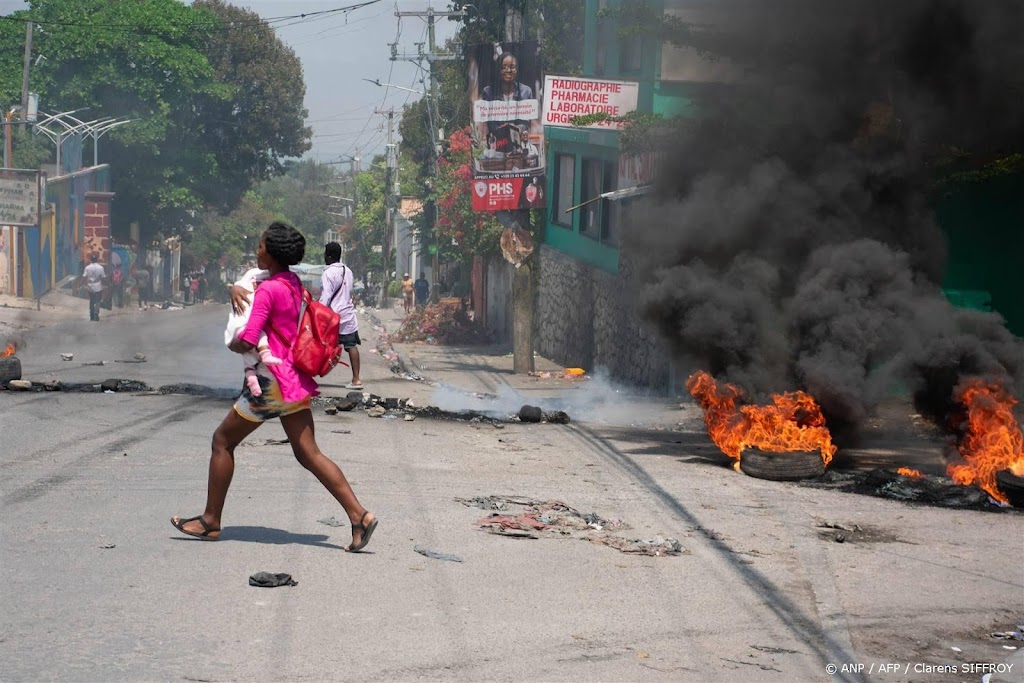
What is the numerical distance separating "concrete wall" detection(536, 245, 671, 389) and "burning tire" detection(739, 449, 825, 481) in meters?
7.28

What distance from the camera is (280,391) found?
19.3 ft

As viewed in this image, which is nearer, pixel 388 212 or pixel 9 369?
pixel 9 369

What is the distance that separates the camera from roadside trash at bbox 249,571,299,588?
5.60 metres

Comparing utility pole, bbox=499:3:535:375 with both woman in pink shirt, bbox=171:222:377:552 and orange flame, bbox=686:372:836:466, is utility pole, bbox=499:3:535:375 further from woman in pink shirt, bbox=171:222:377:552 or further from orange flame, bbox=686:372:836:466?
woman in pink shirt, bbox=171:222:377:552

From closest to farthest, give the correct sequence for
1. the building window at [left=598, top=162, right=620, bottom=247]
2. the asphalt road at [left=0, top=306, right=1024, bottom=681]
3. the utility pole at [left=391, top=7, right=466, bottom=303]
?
the asphalt road at [left=0, top=306, right=1024, bottom=681], the building window at [left=598, top=162, right=620, bottom=247], the utility pole at [left=391, top=7, right=466, bottom=303]

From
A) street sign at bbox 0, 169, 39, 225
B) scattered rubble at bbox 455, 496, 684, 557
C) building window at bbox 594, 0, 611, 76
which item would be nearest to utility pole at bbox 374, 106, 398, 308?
street sign at bbox 0, 169, 39, 225

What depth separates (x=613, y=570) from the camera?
6.41 meters

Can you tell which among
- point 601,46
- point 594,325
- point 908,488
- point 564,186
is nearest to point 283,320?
point 908,488

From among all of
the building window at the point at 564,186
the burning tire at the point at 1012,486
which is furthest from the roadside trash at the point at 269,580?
the building window at the point at 564,186

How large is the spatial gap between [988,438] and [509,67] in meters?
13.1

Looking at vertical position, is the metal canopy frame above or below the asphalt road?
above

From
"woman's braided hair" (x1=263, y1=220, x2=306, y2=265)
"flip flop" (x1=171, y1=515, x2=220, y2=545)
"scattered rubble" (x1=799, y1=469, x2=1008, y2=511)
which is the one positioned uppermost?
"woman's braided hair" (x1=263, y1=220, x2=306, y2=265)

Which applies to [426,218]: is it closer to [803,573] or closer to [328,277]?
[328,277]

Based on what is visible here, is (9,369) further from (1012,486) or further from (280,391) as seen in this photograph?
(1012,486)
